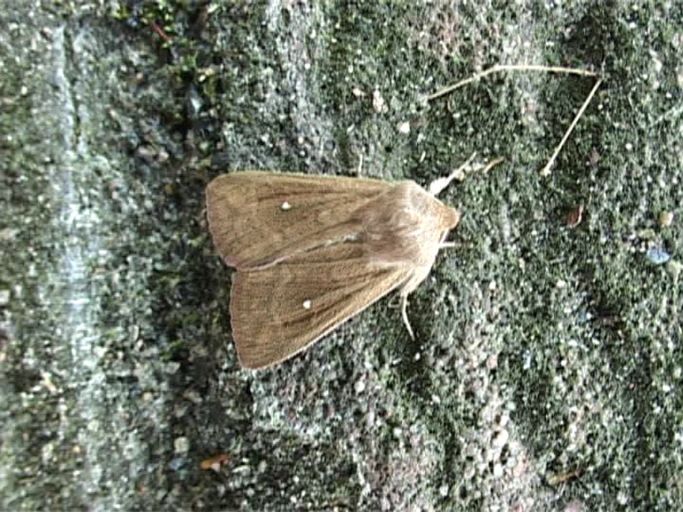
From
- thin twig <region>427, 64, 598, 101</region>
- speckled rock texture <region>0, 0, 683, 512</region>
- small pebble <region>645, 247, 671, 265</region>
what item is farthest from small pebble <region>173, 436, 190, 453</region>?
small pebble <region>645, 247, 671, 265</region>

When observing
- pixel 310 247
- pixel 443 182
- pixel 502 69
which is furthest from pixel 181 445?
pixel 502 69

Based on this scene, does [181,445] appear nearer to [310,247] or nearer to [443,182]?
[310,247]

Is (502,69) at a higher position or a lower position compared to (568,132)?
higher

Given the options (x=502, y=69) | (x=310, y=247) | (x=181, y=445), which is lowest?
(x=181, y=445)

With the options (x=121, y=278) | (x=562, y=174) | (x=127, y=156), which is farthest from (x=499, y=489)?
(x=127, y=156)

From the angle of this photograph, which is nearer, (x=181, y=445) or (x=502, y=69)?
(x=181, y=445)

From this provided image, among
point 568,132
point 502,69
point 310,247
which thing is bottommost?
point 310,247

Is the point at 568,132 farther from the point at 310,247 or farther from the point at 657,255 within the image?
the point at 310,247

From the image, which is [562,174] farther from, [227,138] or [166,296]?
[166,296]

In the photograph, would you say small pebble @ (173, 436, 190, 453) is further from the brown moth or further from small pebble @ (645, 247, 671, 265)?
small pebble @ (645, 247, 671, 265)
